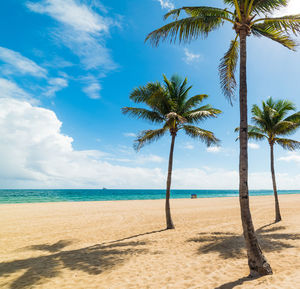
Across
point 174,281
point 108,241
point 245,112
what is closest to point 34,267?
point 108,241

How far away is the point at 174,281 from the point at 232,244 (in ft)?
11.9

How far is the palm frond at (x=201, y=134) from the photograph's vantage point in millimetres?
11031

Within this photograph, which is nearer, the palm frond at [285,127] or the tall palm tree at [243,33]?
the tall palm tree at [243,33]

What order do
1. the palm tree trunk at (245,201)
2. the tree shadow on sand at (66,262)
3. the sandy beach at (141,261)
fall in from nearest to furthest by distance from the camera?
1. the sandy beach at (141,261)
2. the palm tree trunk at (245,201)
3. the tree shadow on sand at (66,262)

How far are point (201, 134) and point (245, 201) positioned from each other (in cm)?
663

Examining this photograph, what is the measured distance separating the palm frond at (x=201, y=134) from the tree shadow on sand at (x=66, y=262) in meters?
6.40

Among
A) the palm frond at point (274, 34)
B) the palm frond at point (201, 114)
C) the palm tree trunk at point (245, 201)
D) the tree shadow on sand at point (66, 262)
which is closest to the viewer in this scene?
the palm tree trunk at point (245, 201)

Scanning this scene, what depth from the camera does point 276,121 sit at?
41.7 ft

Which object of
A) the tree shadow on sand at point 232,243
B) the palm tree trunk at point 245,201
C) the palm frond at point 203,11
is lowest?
the tree shadow on sand at point 232,243

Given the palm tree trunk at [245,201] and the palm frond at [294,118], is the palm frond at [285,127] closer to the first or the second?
the palm frond at [294,118]

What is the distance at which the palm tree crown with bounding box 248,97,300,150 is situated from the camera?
12.4 meters

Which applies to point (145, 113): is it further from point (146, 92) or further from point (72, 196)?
point (72, 196)

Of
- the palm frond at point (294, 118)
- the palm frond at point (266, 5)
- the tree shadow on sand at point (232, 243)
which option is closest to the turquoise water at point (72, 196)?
the tree shadow on sand at point (232, 243)

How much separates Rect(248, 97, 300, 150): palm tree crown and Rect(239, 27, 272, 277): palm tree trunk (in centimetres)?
814
